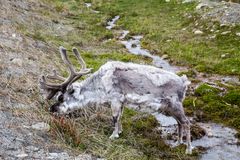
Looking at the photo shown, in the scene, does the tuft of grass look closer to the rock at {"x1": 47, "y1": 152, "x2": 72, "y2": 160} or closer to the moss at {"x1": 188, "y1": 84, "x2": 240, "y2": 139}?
the rock at {"x1": 47, "y1": 152, "x2": 72, "y2": 160}

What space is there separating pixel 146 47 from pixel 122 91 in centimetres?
1111

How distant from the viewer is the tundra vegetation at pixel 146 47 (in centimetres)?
997

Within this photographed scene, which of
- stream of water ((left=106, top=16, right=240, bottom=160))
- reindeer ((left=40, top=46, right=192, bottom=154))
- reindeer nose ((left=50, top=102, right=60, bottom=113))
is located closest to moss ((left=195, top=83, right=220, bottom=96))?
stream of water ((left=106, top=16, right=240, bottom=160))

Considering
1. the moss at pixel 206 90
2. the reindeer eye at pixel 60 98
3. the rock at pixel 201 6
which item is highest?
the reindeer eye at pixel 60 98

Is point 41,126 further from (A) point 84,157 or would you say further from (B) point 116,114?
(B) point 116,114

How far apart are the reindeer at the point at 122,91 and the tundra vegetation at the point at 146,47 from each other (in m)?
0.48

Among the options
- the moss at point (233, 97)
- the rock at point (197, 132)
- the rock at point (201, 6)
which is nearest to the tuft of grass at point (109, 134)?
the rock at point (197, 132)

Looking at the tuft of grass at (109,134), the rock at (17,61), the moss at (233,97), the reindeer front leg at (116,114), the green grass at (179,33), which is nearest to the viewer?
the tuft of grass at (109,134)

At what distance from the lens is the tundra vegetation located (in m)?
9.97

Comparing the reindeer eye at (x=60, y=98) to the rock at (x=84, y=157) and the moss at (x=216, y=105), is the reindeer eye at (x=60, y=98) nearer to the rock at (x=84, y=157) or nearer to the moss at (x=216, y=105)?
the rock at (x=84, y=157)

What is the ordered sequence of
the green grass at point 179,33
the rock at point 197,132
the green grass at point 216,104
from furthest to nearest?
the green grass at point 179,33
the green grass at point 216,104
the rock at point 197,132

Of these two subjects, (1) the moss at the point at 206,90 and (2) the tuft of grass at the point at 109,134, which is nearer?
(2) the tuft of grass at the point at 109,134

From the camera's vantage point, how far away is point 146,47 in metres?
21.2

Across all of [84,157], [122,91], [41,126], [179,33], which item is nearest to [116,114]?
[122,91]
